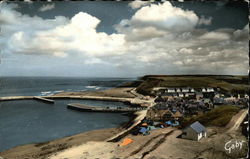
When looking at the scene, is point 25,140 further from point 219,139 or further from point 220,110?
point 220,110

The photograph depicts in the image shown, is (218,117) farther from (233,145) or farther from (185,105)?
(185,105)

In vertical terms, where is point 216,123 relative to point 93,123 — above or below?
above

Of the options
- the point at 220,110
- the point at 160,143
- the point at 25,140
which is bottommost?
the point at 25,140

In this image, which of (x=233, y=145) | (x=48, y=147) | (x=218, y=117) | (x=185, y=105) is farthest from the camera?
(x=185, y=105)

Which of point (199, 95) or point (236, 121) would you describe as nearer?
point (236, 121)

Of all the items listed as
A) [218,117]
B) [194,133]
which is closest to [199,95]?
[218,117]

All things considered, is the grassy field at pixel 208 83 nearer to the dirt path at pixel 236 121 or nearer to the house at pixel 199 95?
the house at pixel 199 95

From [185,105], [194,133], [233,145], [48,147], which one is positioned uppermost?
[185,105]

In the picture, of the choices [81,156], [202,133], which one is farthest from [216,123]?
[81,156]
